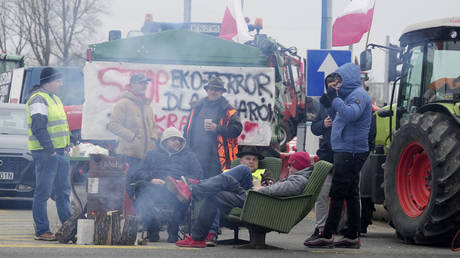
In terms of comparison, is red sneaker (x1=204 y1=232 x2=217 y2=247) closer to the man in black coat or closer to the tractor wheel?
the man in black coat

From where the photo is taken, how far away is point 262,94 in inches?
529

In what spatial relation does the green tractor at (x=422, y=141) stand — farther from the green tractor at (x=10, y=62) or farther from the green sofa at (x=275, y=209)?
the green tractor at (x=10, y=62)

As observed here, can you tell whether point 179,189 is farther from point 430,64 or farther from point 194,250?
point 430,64

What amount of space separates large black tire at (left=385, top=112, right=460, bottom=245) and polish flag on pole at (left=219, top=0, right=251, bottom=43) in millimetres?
7601

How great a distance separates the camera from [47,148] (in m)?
9.51

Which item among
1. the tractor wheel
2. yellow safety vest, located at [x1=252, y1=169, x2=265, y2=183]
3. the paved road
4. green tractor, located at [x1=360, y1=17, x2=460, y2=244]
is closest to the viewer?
the paved road

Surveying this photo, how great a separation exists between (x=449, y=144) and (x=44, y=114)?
4146 mm

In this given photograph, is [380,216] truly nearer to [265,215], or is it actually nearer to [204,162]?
[204,162]

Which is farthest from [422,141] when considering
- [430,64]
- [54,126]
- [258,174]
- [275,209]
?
[54,126]

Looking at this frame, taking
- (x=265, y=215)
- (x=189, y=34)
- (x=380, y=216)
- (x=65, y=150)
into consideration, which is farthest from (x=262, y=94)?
(x=265, y=215)

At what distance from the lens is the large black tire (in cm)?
882

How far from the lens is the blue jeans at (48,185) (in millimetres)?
9531


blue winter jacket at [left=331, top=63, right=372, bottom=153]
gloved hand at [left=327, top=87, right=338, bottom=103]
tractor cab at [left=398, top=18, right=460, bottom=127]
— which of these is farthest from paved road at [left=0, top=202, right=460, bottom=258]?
tractor cab at [left=398, top=18, right=460, bottom=127]

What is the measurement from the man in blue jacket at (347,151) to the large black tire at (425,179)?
673 mm
